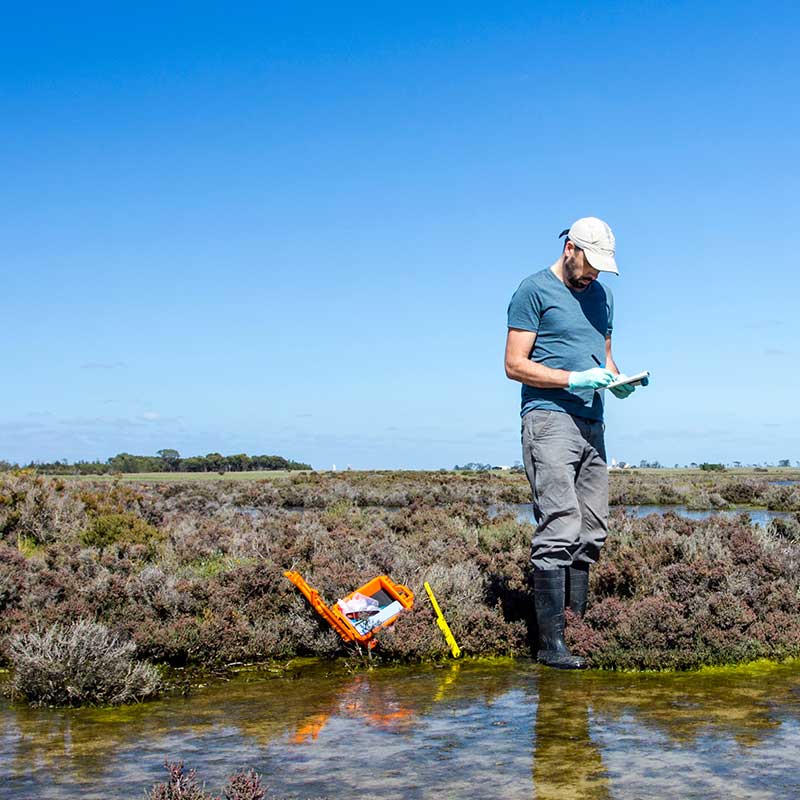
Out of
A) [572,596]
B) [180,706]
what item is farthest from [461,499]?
[180,706]

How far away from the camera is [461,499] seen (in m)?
26.6

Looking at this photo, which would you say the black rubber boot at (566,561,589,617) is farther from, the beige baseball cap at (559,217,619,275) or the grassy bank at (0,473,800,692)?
the beige baseball cap at (559,217,619,275)

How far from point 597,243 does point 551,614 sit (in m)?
2.51

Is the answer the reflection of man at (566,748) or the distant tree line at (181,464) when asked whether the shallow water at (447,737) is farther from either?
the distant tree line at (181,464)

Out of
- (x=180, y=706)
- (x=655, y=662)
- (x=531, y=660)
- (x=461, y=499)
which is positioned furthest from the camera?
(x=461, y=499)

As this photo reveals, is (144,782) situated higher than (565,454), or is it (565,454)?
(565,454)

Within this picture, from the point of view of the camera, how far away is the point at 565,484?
6410 millimetres

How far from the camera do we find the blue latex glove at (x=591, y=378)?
6.21m

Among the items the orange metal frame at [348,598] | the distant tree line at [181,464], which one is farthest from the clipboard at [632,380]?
the distant tree line at [181,464]

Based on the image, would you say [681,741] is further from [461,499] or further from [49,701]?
[461,499]

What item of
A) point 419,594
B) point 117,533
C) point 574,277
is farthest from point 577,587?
point 117,533

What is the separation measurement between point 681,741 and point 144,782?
2397mm

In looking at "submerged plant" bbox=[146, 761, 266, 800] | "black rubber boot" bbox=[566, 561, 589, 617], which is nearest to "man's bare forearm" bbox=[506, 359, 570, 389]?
"black rubber boot" bbox=[566, 561, 589, 617]

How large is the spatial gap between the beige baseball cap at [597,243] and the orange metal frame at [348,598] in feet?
9.11
